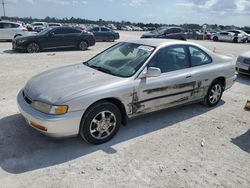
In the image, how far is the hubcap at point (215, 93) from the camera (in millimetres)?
5661

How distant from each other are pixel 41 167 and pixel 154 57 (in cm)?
254

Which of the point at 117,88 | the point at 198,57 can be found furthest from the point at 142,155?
the point at 198,57

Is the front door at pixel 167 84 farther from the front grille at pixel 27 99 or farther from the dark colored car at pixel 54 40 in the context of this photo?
the dark colored car at pixel 54 40

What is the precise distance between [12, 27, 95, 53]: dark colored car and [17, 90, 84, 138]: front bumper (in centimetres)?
1071

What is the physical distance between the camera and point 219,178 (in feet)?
10.8

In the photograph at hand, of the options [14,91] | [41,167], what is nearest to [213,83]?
[41,167]

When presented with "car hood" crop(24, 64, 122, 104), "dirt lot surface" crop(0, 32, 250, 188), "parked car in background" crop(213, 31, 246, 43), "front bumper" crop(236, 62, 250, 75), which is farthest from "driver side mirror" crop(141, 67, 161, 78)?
"parked car in background" crop(213, 31, 246, 43)

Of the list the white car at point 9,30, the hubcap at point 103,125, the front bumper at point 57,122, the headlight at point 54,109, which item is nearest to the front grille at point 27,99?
the front bumper at point 57,122

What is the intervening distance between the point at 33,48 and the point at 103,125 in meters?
11.0

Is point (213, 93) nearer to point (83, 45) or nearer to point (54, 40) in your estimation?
point (54, 40)

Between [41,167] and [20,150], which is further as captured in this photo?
[20,150]

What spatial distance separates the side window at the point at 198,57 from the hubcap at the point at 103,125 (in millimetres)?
2153

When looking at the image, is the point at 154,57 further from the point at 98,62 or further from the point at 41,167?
the point at 41,167

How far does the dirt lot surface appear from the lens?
3193mm
